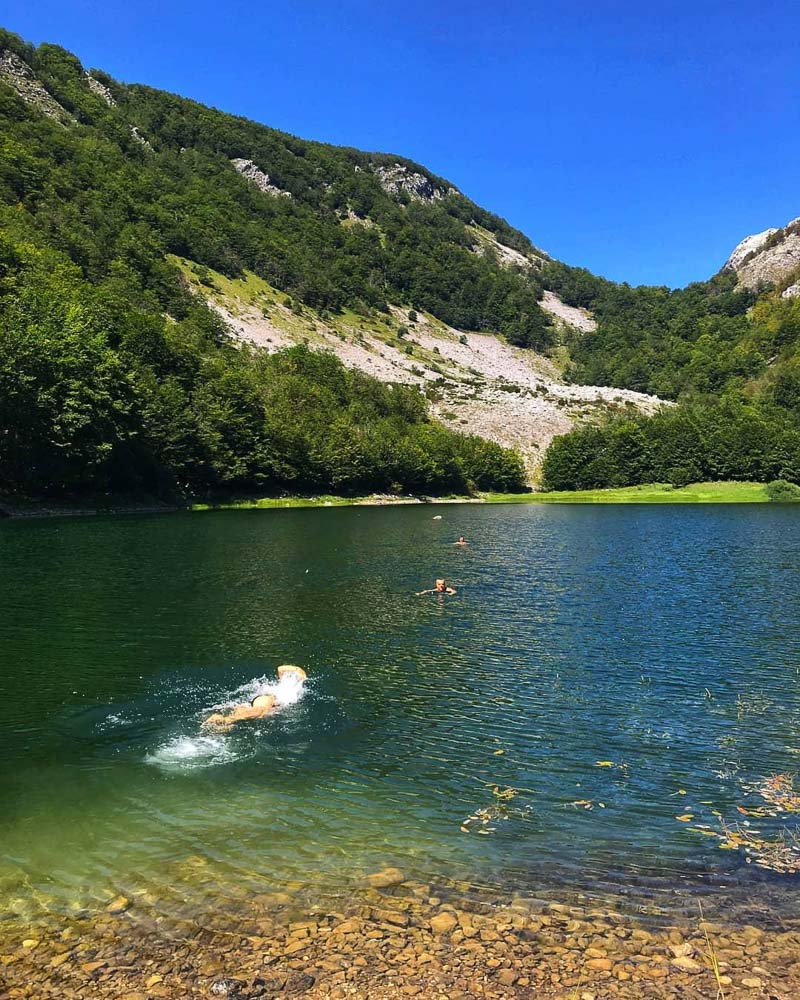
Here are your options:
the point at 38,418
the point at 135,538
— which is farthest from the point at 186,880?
the point at 38,418

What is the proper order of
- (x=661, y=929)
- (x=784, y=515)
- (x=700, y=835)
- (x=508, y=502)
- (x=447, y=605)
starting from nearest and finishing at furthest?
(x=661, y=929)
(x=700, y=835)
(x=447, y=605)
(x=784, y=515)
(x=508, y=502)

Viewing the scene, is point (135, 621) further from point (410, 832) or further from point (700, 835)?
point (700, 835)

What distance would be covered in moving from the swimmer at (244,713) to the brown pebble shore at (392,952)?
26.8 feet

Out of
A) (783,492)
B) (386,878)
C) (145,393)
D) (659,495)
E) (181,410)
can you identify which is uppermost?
(145,393)

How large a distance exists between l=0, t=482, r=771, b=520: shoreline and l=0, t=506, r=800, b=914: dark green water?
36.9m

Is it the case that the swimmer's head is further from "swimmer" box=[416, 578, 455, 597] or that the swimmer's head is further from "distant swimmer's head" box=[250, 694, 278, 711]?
"swimmer" box=[416, 578, 455, 597]

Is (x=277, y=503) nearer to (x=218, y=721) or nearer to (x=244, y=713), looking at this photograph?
(x=244, y=713)

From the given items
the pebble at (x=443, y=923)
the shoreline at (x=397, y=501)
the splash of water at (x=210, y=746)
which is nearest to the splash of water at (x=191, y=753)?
the splash of water at (x=210, y=746)

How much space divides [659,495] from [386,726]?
466 feet

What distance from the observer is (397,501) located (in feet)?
427

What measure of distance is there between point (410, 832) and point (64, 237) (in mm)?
176927

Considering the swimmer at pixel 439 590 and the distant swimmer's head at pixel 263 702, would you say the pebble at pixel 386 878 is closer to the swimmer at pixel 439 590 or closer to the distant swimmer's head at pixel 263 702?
the distant swimmer's head at pixel 263 702

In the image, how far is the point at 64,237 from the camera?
154 meters

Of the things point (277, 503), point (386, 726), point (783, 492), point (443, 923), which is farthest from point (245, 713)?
point (783, 492)
